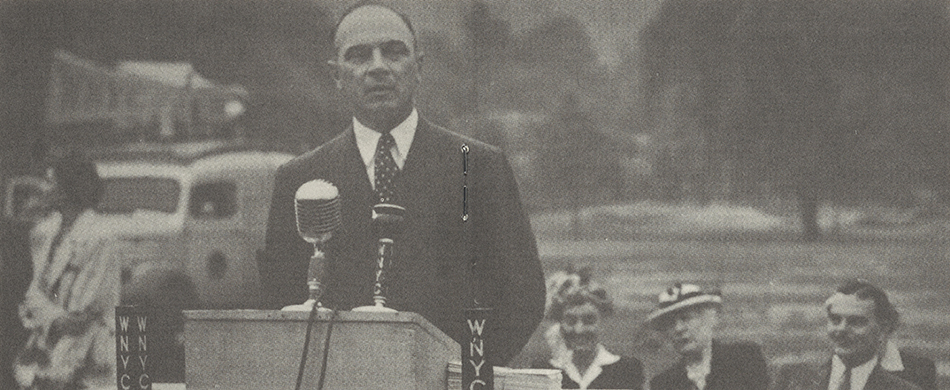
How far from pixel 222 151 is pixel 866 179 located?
3.43m

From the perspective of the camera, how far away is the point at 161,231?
681 centimetres

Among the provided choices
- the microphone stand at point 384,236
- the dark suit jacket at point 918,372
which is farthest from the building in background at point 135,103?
the dark suit jacket at point 918,372

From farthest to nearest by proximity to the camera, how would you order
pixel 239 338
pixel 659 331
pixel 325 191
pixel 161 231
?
pixel 161 231
pixel 659 331
pixel 325 191
pixel 239 338

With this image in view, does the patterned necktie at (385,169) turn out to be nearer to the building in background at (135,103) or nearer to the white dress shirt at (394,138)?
the white dress shirt at (394,138)

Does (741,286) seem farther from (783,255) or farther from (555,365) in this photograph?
(555,365)

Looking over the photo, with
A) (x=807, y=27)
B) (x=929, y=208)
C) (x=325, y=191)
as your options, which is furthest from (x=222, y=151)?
(x=929, y=208)

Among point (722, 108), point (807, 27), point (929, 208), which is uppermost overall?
point (807, 27)

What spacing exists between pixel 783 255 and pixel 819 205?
0.33m

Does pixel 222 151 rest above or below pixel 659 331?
above

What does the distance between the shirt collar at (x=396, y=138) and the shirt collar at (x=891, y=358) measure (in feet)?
8.74

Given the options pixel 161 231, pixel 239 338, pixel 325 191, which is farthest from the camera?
pixel 161 231

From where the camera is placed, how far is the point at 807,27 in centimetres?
646

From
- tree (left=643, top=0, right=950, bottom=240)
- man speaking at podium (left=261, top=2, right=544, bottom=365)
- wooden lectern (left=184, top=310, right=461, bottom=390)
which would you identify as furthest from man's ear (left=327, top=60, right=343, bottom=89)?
wooden lectern (left=184, top=310, right=461, bottom=390)

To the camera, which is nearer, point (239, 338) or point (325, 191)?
point (239, 338)
